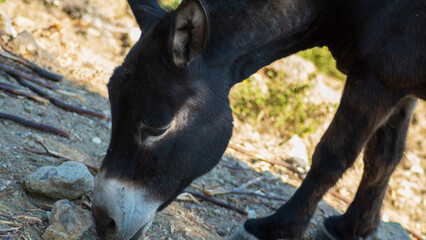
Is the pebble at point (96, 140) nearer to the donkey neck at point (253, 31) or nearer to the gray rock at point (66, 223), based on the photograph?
the gray rock at point (66, 223)

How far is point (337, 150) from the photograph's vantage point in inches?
103

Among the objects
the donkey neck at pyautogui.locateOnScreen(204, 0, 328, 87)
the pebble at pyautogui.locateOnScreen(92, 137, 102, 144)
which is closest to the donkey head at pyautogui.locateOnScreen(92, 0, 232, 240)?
the donkey neck at pyautogui.locateOnScreen(204, 0, 328, 87)

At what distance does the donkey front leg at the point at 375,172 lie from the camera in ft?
10.1

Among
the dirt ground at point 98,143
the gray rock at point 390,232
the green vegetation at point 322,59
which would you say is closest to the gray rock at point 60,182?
the dirt ground at point 98,143

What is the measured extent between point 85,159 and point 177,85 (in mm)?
1395

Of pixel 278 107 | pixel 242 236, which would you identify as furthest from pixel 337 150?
pixel 278 107

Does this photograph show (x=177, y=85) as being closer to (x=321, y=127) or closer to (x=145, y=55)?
(x=145, y=55)

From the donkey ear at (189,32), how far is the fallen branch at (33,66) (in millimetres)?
2698

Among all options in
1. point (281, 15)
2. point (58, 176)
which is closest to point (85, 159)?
point (58, 176)

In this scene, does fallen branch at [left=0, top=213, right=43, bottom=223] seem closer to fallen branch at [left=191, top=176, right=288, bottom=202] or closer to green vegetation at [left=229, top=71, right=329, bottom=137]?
fallen branch at [left=191, top=176, right=288, bottom=202]

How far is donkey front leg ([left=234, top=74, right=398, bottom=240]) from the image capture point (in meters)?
2.41

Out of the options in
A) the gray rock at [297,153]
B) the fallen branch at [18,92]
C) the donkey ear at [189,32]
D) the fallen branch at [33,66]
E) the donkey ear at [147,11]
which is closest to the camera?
the donkey ear at [189,32]

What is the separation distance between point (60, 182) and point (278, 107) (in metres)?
3.69

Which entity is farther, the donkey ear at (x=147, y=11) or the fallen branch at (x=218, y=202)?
the fallen branch at (x=218, y=202)
